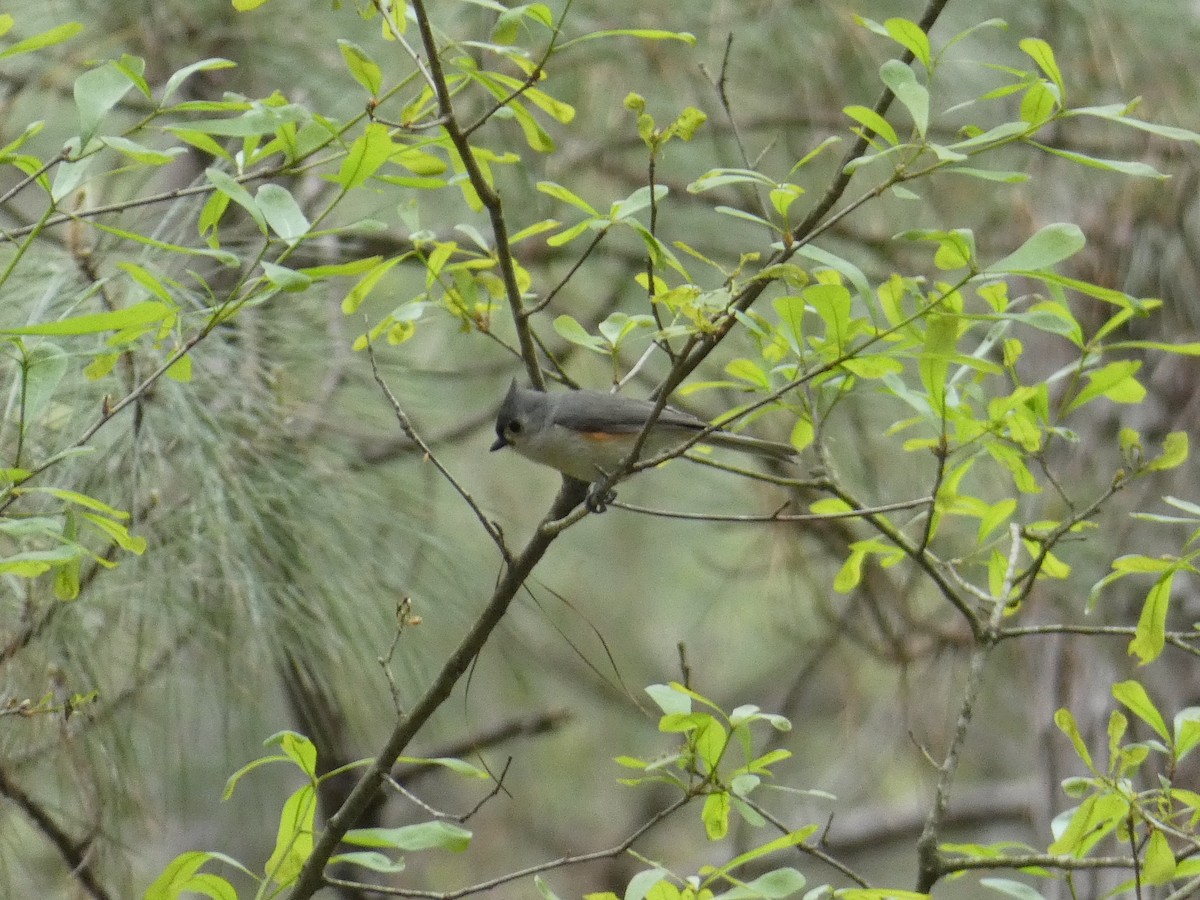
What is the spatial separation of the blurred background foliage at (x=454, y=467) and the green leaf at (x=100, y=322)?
40 centimetres

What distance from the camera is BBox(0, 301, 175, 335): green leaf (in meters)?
0.83

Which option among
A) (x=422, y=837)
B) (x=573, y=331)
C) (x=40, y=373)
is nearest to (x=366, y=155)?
(x=40, y=373)

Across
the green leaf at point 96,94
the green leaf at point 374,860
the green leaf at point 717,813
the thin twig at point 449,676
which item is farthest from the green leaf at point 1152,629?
the green leaf at point 96,94

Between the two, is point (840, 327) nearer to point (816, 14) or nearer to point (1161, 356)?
point (816, 14)

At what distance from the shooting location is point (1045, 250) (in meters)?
0.96

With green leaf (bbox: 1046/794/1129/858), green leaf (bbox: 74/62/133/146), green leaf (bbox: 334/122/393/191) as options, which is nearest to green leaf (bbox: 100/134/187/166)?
green leaf (bbox: 74/62/133/146)

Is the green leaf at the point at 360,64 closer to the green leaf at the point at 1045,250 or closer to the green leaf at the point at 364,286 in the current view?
the green leaf at the point at 364,286

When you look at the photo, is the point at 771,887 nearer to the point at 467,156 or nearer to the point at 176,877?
the point at 176,877

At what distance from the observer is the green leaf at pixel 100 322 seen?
833mm

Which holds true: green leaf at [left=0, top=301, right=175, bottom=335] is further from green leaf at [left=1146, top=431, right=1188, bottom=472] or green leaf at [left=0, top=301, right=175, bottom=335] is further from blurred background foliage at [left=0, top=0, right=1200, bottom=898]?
green leaf at [left=1146, top=431, right=1188, bottom=472]

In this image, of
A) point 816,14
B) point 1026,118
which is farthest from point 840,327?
point 816,14

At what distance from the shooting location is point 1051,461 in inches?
107

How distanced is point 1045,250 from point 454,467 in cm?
247

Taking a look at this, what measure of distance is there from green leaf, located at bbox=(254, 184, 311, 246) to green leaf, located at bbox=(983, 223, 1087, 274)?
1.65 feet
